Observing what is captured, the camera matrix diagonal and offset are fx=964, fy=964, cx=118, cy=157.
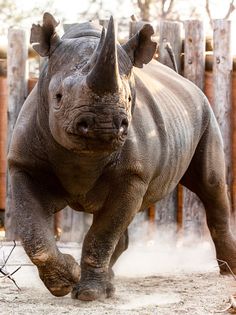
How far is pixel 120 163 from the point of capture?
522 centimetres

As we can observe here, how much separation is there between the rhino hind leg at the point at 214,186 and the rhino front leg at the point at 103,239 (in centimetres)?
158

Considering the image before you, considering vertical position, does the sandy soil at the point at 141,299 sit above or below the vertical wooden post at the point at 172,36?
below

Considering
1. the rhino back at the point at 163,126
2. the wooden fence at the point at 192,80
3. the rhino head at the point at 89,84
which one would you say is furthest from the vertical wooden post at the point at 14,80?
the rhino head at the point at 89,84

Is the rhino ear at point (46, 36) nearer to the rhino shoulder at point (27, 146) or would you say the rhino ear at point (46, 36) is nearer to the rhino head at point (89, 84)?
the rhino head at point (89, 84)

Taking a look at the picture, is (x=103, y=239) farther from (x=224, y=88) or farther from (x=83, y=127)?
(x=224, y=88)

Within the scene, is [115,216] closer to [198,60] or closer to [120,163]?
[120,163]

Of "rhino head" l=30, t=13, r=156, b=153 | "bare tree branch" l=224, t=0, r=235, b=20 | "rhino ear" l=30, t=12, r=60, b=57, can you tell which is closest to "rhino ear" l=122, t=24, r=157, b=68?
"rhino head" l=30, t=13, r=156, b=153

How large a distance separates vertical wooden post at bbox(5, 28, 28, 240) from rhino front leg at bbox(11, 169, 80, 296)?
370 centimetres

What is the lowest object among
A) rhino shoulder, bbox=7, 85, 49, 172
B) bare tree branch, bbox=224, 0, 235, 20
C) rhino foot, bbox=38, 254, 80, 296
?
bare tree branch, bbox=224, 0, 235, 20

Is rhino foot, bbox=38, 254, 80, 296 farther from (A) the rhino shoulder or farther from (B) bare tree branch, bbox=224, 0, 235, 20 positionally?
(B) bare tree branch, bbox=224, 0, 235, 20

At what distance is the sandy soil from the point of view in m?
4.93

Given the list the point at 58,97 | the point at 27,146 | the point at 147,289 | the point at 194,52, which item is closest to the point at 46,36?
the point at 58,97

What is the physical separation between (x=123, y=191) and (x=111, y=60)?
1.22m

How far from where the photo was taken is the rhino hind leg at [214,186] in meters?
6.82
